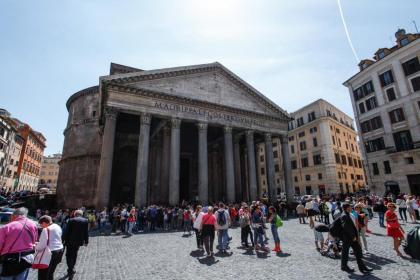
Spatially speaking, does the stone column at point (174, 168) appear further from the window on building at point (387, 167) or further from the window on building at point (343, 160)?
the window on building at point (343, 160)

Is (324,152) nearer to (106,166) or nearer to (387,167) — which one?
(387,167)

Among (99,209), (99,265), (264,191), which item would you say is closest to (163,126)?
(99,209)

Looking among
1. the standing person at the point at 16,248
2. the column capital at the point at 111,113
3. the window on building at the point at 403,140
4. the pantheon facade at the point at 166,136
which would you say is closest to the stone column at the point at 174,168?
the pantheon facade at the point at 166,136

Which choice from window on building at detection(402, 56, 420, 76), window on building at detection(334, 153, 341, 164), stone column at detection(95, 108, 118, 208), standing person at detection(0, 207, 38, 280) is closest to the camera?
standing person at detection(0, 207, 38, 280)

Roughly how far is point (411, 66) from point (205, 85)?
21.4m

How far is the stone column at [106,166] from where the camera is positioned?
14.8 metres

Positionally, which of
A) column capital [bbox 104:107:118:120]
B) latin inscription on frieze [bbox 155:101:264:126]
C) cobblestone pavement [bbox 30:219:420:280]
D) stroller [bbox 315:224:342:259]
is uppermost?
latin inscription on frieze [bbox 155:101:264:126]

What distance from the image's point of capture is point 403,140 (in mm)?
23312

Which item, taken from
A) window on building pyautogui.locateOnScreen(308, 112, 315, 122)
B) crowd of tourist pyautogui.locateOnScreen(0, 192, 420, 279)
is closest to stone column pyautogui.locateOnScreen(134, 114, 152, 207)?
crowd of tourist pyautogui.locateOnScreen(0, 192, 420, 279)

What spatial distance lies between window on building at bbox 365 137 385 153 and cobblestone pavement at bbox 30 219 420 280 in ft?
69.6

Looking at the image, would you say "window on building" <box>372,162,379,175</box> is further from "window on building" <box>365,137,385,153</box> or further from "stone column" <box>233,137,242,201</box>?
"stone column" <box>233,137,242,201</box>

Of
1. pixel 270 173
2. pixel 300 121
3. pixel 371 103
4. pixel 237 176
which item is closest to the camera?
pixel 270 173

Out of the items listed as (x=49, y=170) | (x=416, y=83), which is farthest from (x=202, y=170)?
(x=49, y=170)

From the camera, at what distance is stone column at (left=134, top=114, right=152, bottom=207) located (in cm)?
1561
